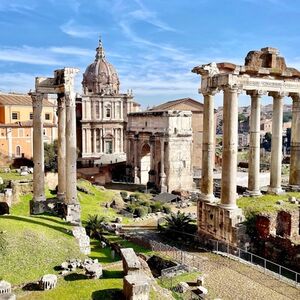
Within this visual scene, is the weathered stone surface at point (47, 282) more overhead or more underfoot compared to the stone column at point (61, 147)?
more underfoot

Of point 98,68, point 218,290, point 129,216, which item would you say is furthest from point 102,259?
point 98,68

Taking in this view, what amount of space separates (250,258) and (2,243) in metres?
11.5

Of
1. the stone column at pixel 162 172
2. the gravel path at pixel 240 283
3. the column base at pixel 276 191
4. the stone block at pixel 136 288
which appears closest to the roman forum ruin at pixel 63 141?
the gravel path at pixel 240 283

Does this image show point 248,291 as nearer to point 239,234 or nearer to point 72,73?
point 239,234

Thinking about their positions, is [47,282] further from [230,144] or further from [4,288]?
[230,144]

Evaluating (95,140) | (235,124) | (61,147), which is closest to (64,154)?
(61,147)

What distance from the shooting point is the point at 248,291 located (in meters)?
15.8

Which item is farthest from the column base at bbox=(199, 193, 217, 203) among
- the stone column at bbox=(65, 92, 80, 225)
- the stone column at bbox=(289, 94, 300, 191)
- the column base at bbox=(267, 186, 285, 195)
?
the stone column at bbox=(65, 92, 80, 225)

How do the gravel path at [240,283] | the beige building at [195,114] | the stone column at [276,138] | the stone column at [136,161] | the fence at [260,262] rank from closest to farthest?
1. the gravel path at [240,283]
2. the fence at [260,262]
3. the stone column at [276,138]
4. the stone column at [136,161]
5. the beige building at [195,114]

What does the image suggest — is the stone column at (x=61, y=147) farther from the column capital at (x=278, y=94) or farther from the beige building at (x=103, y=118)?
the beige building at (x=103, y=118)

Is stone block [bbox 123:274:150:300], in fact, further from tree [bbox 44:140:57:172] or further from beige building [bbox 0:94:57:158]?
beige building [bbox 0:94:57:158]

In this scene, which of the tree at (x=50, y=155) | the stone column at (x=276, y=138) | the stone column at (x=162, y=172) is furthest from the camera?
the tree at (x=50, y=155)

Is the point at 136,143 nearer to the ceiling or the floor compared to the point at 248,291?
nearer to the ceiling

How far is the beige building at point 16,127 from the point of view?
181ft
